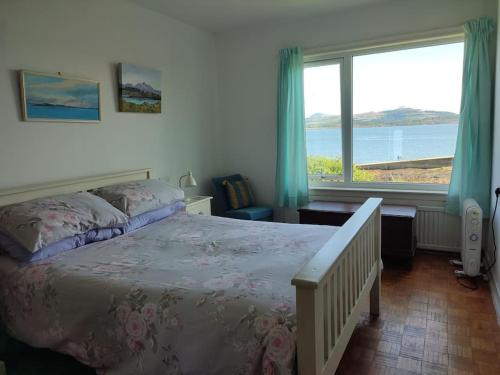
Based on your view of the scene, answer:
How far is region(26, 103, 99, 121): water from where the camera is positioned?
2.66 m

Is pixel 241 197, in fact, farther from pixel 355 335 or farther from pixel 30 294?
pixel 30 294

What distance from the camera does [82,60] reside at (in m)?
3.01

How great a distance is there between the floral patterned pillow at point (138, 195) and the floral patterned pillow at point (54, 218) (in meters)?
0.14

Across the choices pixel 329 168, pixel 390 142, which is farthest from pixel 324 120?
pixel 390 142

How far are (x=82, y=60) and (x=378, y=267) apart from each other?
2.73m

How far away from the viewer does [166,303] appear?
5.41 ft

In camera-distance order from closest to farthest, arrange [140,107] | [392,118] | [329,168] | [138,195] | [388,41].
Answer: [138,195] → [140,107] → [388,41] → [392,118] → [329,168]

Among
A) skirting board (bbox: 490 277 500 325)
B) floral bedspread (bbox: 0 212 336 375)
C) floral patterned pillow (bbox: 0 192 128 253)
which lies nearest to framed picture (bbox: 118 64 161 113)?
floral patterned pillow (bbox: 0 192 128 253)

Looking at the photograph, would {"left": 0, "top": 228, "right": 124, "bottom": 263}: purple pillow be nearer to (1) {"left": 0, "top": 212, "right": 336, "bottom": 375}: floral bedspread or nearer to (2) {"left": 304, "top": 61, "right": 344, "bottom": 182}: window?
(1) {"left": 0, "top": 212, "right": 336, "bottom": 375}: floral bedspread

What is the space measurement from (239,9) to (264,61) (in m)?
0.75

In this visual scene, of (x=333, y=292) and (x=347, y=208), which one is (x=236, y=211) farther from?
(x=333, y=292)

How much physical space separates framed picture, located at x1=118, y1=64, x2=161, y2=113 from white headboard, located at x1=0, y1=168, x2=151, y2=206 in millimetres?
594

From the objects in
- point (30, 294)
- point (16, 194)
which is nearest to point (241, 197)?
point (16, 194)

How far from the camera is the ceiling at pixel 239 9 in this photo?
363 cm
